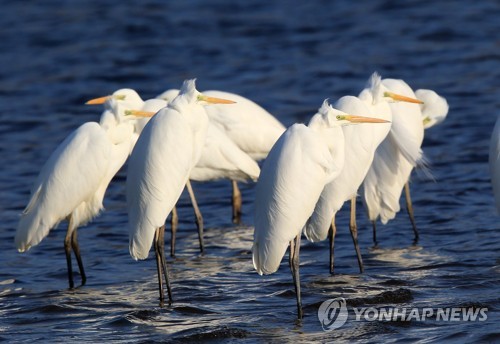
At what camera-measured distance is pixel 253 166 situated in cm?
1170

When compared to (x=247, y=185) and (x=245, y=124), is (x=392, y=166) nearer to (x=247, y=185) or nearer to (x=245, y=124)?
(x=245, y=124)

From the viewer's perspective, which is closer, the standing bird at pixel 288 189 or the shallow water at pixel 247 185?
the standing bird at pixel 288 189

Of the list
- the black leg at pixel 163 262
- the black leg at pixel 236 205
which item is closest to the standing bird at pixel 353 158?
the black leg at pixel 163 262

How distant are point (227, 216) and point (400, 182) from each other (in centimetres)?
236

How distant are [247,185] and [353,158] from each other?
4482 mm

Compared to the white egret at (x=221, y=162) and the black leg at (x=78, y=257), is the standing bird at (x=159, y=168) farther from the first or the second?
the white egret at (x=221, y=162)

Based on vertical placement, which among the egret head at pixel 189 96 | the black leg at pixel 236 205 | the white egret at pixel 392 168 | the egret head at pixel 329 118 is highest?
the egret head at pixel 189 96

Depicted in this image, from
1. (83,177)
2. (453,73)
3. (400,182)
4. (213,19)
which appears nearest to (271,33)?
(213,19)

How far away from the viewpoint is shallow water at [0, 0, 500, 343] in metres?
8.29

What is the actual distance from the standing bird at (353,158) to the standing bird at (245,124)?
2780 mm

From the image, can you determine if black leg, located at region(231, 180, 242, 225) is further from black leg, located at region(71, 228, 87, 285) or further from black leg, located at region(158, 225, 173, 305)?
black leg, located at region(158, 225, 173, 305)

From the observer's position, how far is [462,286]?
870cm

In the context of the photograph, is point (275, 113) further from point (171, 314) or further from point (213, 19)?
point (171, 314)

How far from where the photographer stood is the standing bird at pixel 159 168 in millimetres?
8508
